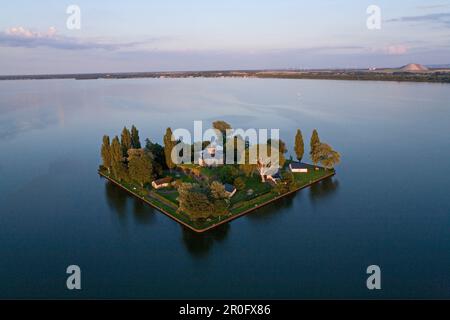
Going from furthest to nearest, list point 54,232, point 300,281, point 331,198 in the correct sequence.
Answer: point 331,198, point 54,232, point 300,281

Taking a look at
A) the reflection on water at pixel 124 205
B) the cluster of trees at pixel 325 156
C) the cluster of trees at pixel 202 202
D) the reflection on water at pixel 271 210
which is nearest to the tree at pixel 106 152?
the reflection on water at pixel 124 205

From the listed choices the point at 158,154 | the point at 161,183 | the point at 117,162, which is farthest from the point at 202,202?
the point at 158,154

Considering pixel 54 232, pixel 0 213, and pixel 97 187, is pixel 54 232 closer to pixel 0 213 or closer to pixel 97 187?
pixel 0 213

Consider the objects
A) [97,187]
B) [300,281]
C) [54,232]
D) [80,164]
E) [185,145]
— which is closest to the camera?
[300,281]

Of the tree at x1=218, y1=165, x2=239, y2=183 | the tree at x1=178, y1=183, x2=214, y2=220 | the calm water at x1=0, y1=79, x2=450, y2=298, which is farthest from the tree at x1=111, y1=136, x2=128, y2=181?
the tree at x1=178, y1=183, x2=214, y2=220

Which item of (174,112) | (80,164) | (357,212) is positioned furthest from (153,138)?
(357,212)

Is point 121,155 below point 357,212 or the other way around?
the other way around

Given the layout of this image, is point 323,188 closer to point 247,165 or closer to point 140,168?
point 247,165
